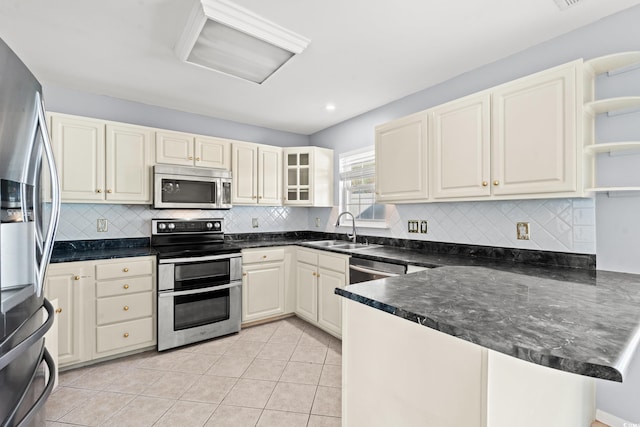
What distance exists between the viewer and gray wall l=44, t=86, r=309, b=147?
2779 millimetres

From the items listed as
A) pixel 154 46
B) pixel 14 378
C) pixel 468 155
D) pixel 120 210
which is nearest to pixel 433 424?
pixel 14 378

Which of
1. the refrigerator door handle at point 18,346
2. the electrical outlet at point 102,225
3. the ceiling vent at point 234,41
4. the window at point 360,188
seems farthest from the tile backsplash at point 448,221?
the refrigerator door handle at point 18,346

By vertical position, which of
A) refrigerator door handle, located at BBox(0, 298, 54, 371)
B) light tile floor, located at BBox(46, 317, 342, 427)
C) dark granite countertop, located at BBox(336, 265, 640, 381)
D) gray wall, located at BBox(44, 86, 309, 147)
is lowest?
light tile floor, located at BBox(46, 317, 342, 427)

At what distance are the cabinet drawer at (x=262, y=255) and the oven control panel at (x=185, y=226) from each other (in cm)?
64

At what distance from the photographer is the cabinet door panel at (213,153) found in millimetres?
3205

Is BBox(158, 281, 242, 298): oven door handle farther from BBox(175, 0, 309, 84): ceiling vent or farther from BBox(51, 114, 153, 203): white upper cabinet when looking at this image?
BBox(175, 0, 309, 84): ceiling vent

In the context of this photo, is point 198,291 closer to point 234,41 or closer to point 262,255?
point 262,255

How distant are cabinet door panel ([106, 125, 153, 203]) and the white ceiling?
0.45 m

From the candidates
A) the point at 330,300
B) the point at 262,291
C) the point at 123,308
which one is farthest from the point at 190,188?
the point at 330,300

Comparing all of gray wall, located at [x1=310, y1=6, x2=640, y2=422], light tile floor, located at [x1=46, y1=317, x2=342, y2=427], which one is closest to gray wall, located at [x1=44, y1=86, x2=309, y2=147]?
light tile floor, located at [x1=46, y1=317, x2=342, y2=427]

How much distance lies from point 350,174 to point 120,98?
106 inches

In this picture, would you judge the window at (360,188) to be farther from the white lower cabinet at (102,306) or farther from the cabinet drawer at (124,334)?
the cabinet drawer at (124,334)

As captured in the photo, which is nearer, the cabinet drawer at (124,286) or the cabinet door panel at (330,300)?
the cabinet drawer at (124,286)

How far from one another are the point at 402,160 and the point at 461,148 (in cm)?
53
